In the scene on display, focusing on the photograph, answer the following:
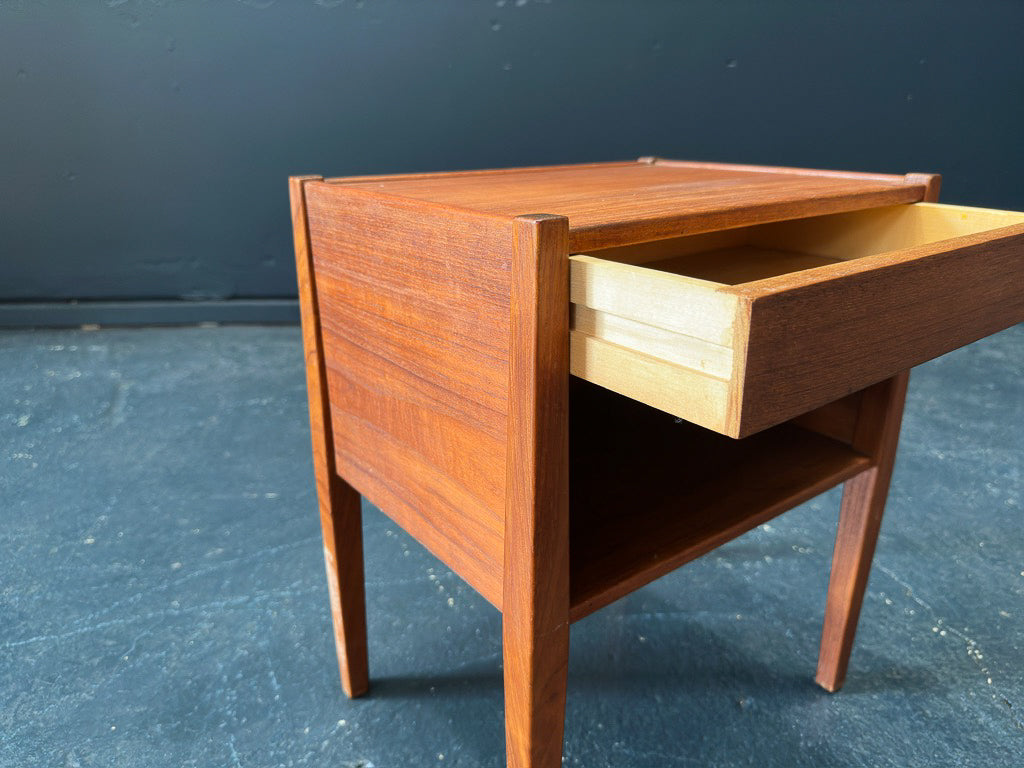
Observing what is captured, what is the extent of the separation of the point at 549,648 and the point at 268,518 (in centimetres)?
100

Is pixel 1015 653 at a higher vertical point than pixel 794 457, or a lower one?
lower

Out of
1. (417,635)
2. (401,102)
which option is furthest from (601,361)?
(401,102)

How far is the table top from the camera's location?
2.18 ft

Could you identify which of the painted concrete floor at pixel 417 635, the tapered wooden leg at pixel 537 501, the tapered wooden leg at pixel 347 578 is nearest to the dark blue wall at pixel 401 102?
the painted concrete floor at pixel 417 635

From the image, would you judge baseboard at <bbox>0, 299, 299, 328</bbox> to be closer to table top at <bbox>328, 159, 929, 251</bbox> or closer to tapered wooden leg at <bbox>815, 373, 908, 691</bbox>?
table top at <bbox>328, 159, 929, 251</bbox>

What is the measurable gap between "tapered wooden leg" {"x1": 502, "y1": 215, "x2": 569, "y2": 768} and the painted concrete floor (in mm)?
330

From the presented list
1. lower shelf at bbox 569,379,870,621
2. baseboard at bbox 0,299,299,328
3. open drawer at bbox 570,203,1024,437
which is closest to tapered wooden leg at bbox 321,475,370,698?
lower shelf at bbox 569,379,870,621

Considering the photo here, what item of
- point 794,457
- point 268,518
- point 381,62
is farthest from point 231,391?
point 794,457

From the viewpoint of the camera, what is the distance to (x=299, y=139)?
108 inches

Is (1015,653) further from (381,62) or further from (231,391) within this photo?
(381,62)

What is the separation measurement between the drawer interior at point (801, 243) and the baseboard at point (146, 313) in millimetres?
2035

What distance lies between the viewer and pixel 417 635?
121cm

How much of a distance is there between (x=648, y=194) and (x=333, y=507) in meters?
0.55

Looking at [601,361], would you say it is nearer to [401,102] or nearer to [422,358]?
[422,358]
